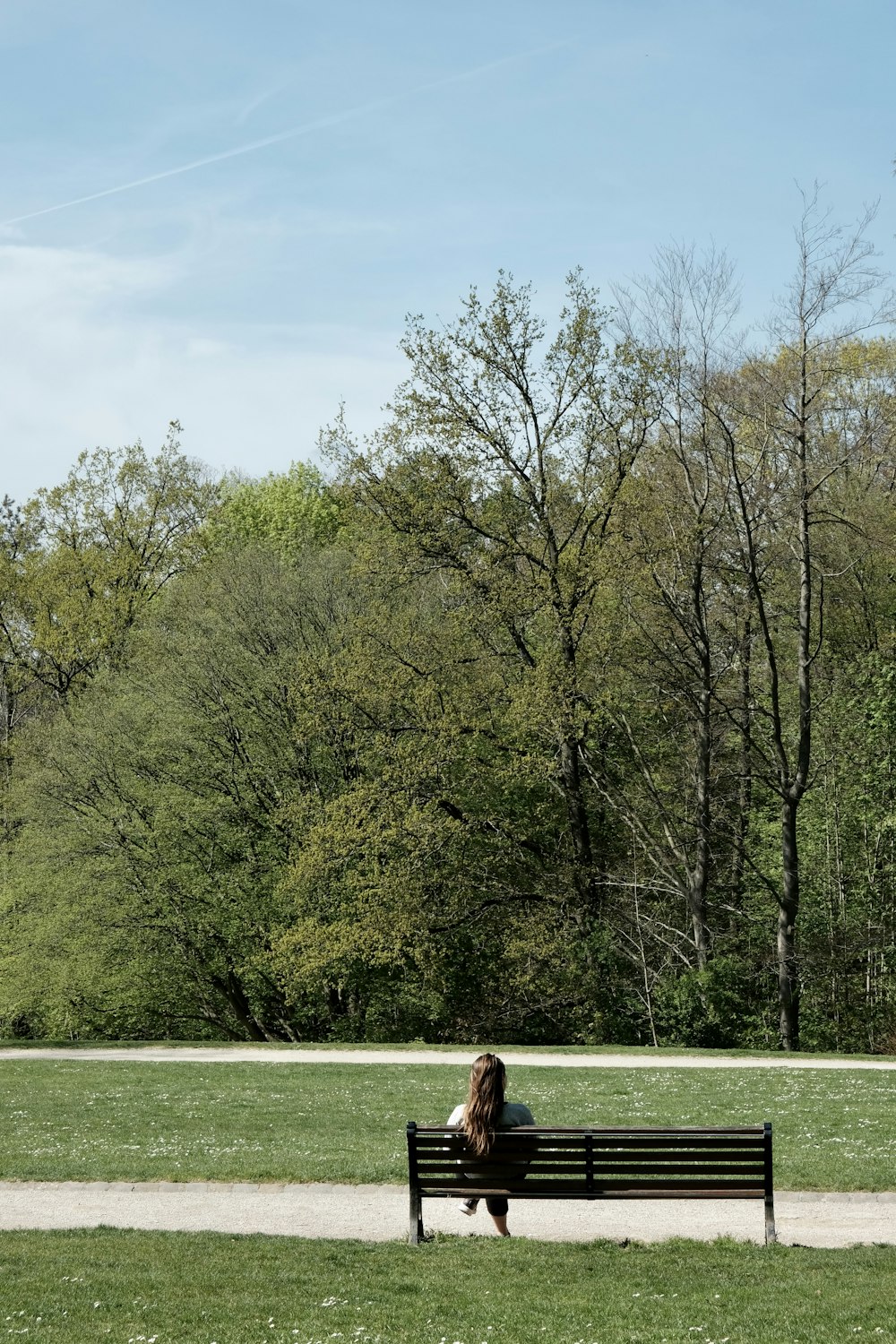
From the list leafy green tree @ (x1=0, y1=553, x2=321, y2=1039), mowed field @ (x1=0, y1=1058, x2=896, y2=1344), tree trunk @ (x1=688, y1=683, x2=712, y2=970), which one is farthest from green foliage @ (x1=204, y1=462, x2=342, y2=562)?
mowed field @ (x1=0, y1=1058, x2=896, y2=1344)

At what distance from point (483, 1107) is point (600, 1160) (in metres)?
0.81

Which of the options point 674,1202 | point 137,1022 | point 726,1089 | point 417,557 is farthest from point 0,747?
point 674,1202

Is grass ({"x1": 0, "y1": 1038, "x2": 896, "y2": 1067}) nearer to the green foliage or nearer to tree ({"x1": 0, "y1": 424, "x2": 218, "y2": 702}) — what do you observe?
tree ({"x1": 0, "y1": 424, "x2": 218, "y2": 702})

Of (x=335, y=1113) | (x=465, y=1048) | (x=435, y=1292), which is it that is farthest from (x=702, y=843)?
(x=435, y=1292)

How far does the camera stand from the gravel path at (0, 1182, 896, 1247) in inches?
392

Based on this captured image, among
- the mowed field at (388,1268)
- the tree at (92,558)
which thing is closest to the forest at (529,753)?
the tree at (92,558)

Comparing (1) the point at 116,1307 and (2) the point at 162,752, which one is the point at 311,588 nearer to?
(2) the point at 162,752

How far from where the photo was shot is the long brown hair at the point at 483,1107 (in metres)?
9.29

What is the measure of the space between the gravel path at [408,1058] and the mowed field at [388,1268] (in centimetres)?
531

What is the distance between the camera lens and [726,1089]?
1686 cm

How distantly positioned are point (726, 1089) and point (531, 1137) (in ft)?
27.0

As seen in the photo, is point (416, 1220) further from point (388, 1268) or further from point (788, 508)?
point (788, 508)

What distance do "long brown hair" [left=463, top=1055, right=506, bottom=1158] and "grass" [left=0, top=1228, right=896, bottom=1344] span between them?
66 cm

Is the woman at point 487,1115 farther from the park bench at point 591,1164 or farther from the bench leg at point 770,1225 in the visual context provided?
the bench leg at point 770,1225
